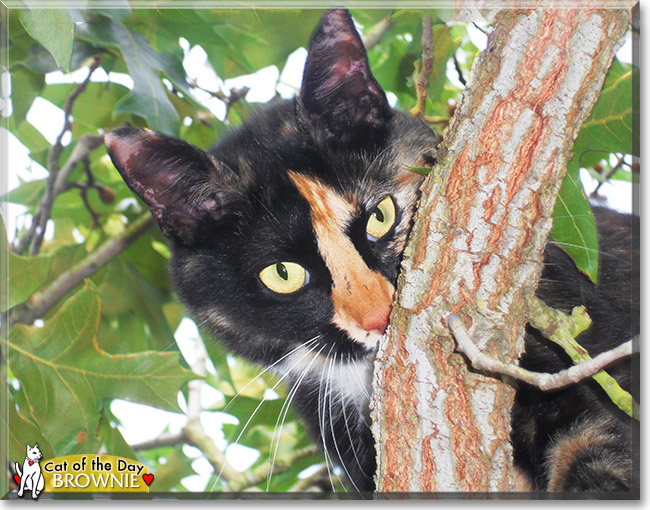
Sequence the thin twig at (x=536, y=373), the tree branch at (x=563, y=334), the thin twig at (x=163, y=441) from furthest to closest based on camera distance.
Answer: the thin twig at (x=163, y=441)
the tree branch at (x=563, y=334)
the thin twig at (x=536, y=373)

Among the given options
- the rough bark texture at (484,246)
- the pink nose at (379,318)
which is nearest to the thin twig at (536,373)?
the rough bark texture at (484,246)

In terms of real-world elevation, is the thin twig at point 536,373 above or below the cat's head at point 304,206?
below

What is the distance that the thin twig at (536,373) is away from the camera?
75 cm

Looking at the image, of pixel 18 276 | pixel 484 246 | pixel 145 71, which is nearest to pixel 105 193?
pixel 18 276

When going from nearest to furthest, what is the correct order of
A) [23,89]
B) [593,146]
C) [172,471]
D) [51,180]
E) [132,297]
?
[593,146]
[172,471]
[23,89]
[51,180]
[132,297]

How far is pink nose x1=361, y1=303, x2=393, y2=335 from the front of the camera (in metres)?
0.98

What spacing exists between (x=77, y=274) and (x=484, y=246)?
1.05 m

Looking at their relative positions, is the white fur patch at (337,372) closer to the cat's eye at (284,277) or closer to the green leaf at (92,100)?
the cat's eye at (284,277)

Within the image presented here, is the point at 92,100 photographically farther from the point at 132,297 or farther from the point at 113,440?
the point at 113,440

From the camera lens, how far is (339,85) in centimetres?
110

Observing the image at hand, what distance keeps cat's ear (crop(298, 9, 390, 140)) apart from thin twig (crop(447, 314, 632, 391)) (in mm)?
493

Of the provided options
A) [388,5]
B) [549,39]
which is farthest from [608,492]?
[388,5]

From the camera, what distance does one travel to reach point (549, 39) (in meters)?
0.78

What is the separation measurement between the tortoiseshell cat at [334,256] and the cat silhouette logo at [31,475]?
0.37 metres
